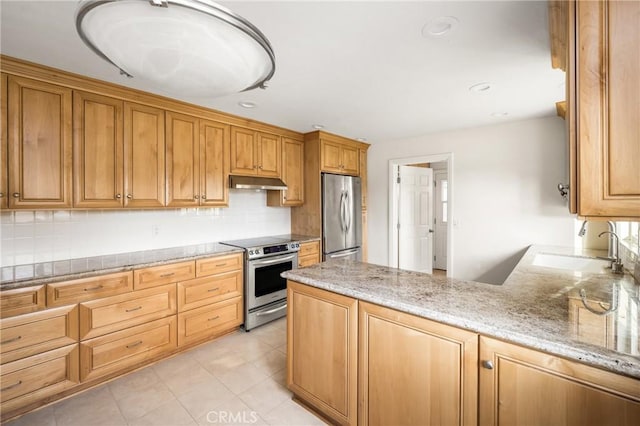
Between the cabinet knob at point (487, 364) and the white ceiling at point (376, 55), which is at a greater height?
the white ceiling at point (376, 55)

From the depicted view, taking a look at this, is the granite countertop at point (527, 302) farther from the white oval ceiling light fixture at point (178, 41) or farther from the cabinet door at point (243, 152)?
the cabinet door at point (243, 152)

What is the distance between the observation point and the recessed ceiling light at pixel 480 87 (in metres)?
2.33

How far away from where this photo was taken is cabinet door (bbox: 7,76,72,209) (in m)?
1.96

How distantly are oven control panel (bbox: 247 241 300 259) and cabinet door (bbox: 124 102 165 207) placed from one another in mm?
997

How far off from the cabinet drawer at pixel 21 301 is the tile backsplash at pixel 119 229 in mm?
577

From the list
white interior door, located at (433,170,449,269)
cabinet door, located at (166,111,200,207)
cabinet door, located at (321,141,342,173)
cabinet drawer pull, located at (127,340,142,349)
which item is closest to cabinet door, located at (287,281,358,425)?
cabinet drawer pull, located at (127,340,142,349)

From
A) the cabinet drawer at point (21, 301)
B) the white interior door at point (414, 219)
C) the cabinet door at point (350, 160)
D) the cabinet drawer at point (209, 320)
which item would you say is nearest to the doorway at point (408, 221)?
the white interior door at point (414, 219)

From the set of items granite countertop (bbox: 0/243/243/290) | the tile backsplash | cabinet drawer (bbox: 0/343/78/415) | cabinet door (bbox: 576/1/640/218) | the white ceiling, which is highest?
the white ceiling

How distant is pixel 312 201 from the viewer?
400 cm

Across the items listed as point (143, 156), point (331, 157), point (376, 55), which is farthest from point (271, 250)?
point (376, 55)

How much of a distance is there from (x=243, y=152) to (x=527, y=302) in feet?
9.74

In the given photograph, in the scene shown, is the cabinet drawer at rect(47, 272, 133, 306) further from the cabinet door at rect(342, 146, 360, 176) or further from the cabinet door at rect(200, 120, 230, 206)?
the cabinet door at rect(342, 146, 360, 176)

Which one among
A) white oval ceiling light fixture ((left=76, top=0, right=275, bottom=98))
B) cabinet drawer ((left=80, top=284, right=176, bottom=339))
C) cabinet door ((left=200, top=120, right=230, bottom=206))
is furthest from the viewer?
cabinet door ((left=200, top=120, right=230, bottom=206))

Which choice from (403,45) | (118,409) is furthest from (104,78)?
(118,409)
